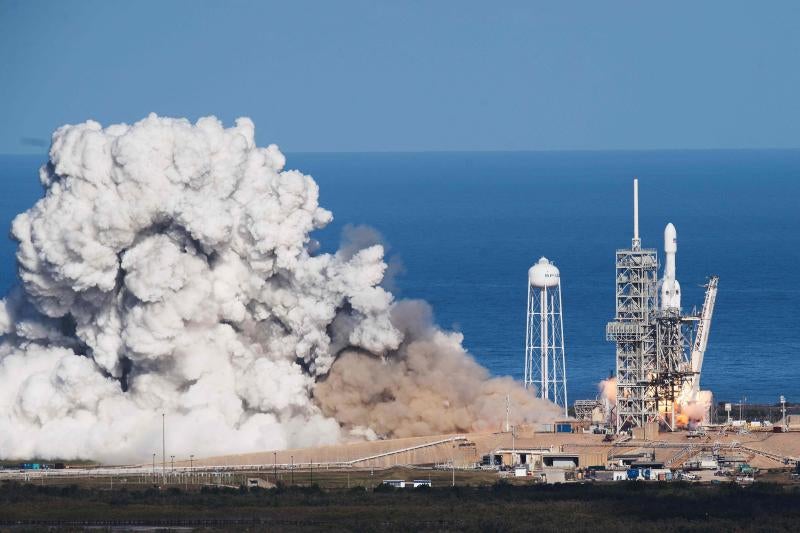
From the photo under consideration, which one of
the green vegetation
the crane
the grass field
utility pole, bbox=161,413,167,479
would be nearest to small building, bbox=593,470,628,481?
the grass field

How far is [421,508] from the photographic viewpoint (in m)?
78.9

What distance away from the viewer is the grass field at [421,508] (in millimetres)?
74938

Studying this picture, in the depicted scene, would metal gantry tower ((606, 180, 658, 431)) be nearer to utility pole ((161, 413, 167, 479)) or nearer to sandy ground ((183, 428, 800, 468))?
sandy ground ((183, 428, 800, 468))

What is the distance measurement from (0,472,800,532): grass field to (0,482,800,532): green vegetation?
0.03 m

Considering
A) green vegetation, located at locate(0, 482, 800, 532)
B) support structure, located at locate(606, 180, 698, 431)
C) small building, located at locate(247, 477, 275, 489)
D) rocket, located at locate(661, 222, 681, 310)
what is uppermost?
rocket, located at locate(661, 222, 681, 310)

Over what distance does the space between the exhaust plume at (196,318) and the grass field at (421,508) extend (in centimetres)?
836

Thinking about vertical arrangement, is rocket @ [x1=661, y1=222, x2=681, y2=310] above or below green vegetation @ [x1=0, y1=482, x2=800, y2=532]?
above

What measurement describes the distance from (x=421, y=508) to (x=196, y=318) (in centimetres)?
1732

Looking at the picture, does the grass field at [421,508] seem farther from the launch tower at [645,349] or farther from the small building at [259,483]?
the launch tower at [645,349]

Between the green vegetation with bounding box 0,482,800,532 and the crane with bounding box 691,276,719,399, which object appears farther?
the crane with bounding box 691,276,719,399

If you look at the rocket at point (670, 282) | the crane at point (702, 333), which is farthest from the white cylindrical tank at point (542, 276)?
the crane at point (702, 333)

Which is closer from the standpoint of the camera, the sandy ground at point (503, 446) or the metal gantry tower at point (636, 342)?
the sandy ground at point (503, 446)

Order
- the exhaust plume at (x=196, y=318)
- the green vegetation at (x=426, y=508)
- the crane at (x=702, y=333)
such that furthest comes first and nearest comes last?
1. the crane at (x=702, y=333)
2. the exhaust plume at (x=196, y=318)
3. the green vegetation at (x=426, y=508)

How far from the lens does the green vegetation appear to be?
7494cm
